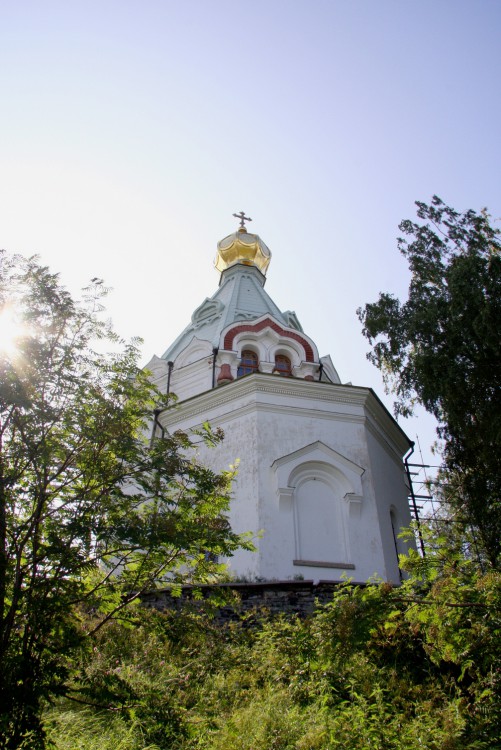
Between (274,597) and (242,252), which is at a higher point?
(242,252)

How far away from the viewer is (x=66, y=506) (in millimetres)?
4711

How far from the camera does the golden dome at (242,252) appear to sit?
79.4 feet

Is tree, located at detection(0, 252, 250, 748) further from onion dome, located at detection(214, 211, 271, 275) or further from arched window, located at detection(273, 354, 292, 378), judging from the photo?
onion dome, located at detection(214, 211, 271, 275)

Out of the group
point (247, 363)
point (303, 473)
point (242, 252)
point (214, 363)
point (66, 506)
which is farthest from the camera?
point (242, 252)

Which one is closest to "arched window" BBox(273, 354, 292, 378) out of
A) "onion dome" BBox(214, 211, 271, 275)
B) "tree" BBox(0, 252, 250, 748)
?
"onion dome" BBox(214, 211, 271, 275)

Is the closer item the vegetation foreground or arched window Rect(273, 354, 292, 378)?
the vegetation foreground

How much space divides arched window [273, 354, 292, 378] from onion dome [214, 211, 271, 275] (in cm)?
751

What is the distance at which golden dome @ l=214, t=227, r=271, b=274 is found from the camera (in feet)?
79.4

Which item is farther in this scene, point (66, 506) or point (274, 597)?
point (274, 597)

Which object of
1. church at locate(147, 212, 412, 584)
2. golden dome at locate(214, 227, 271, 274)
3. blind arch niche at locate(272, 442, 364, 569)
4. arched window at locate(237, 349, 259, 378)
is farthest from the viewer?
golden dome at locate(214, 227, 271, 274)

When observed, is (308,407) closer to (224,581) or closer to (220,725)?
(224,581)

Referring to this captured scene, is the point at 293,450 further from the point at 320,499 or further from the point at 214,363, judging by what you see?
the point at 214,363

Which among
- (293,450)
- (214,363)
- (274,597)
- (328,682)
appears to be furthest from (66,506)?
(214,363)

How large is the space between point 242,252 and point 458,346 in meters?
13.9
